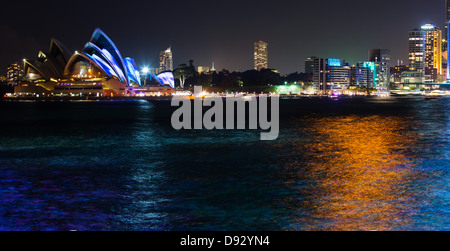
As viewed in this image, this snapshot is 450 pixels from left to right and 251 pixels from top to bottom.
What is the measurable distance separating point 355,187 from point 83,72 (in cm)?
10517

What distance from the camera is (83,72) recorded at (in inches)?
4299

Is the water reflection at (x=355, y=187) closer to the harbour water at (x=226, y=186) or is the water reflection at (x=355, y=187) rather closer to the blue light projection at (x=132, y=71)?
the harbour water at (x=226, y=186)

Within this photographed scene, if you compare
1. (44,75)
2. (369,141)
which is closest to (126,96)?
(44,75)

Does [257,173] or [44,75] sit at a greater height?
[44,75]

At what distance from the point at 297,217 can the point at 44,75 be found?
367ft

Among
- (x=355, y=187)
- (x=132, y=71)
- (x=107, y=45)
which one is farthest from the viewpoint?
(x=132, y=71)

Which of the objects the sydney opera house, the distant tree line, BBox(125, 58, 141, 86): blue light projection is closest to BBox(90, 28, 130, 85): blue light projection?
the sydney opera house

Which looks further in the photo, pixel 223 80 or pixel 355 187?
pixel 223 80

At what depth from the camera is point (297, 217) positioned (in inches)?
319

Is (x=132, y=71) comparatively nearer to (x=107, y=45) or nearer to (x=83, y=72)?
(x=83, y=72)

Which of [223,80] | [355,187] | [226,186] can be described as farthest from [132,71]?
[355,187]

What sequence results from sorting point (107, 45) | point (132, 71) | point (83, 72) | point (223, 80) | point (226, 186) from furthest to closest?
point (223, 80)
point (132, 71)
point (83, 72)
point (107, 45)
point (226, 186)

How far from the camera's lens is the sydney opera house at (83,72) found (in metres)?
98.5
